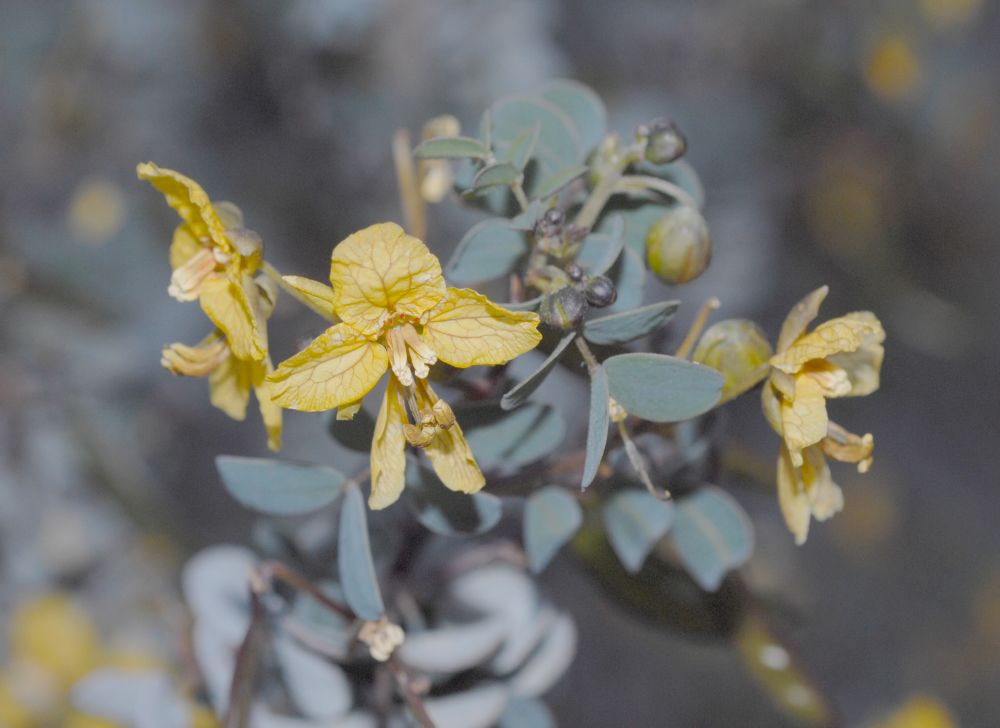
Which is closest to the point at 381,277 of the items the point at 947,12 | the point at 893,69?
the point at 893,69

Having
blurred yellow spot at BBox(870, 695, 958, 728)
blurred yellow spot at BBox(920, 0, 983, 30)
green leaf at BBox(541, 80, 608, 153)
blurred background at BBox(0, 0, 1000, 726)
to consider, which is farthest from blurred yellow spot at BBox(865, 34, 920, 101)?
A: green leaf at BBox(541, 80, 608, 153)

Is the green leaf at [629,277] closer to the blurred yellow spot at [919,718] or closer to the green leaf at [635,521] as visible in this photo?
the green leaf at [635,521]

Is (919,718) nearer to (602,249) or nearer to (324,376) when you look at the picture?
(602,249)

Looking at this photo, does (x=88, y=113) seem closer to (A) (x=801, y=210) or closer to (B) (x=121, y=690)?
(B) (x=121, y=690)

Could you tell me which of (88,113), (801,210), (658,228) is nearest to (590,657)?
(801,210)

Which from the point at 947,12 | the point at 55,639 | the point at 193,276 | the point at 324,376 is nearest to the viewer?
the point at 324,376

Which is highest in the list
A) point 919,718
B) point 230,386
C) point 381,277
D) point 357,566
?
point 381,277

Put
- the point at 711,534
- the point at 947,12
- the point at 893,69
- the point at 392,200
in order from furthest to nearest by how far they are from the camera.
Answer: the point at 947,12 → the point at 893,69 → the point at 392,200 → the point at 711,534
